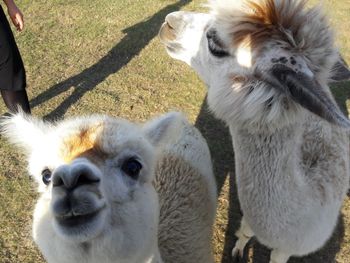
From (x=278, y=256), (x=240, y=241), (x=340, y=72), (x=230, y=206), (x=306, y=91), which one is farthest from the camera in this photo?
(x=230, y=206)

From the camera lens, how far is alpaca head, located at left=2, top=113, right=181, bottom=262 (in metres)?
1.26

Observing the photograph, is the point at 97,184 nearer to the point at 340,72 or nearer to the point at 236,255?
the point at 340,72

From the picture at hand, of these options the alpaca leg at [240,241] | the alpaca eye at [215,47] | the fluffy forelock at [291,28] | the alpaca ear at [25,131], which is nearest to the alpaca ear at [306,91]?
the fluffy forelock at [291,28]

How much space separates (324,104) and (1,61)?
2.61m

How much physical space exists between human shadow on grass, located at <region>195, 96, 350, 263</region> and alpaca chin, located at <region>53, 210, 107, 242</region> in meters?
2.01

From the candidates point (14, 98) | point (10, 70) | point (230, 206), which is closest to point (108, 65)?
point (14, 98)

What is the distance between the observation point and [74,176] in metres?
1.22

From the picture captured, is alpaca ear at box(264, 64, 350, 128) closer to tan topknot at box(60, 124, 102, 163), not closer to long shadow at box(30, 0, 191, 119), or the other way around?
tan topknot at box(60, 124, 102, 163)

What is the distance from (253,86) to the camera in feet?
5.70

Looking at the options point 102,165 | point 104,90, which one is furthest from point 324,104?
point 104,90

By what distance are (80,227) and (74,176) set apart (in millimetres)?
201

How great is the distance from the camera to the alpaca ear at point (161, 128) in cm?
188

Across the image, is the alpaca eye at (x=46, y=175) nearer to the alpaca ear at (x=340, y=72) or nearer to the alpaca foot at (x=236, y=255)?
the alpaca ear at (x=340, y=72)

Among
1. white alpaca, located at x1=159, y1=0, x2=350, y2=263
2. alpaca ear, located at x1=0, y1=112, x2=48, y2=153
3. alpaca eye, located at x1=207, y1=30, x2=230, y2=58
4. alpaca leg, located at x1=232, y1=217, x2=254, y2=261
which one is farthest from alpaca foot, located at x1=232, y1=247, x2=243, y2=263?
alpaca ear, located at x1=0, y1=112, x2=48, y2=153
